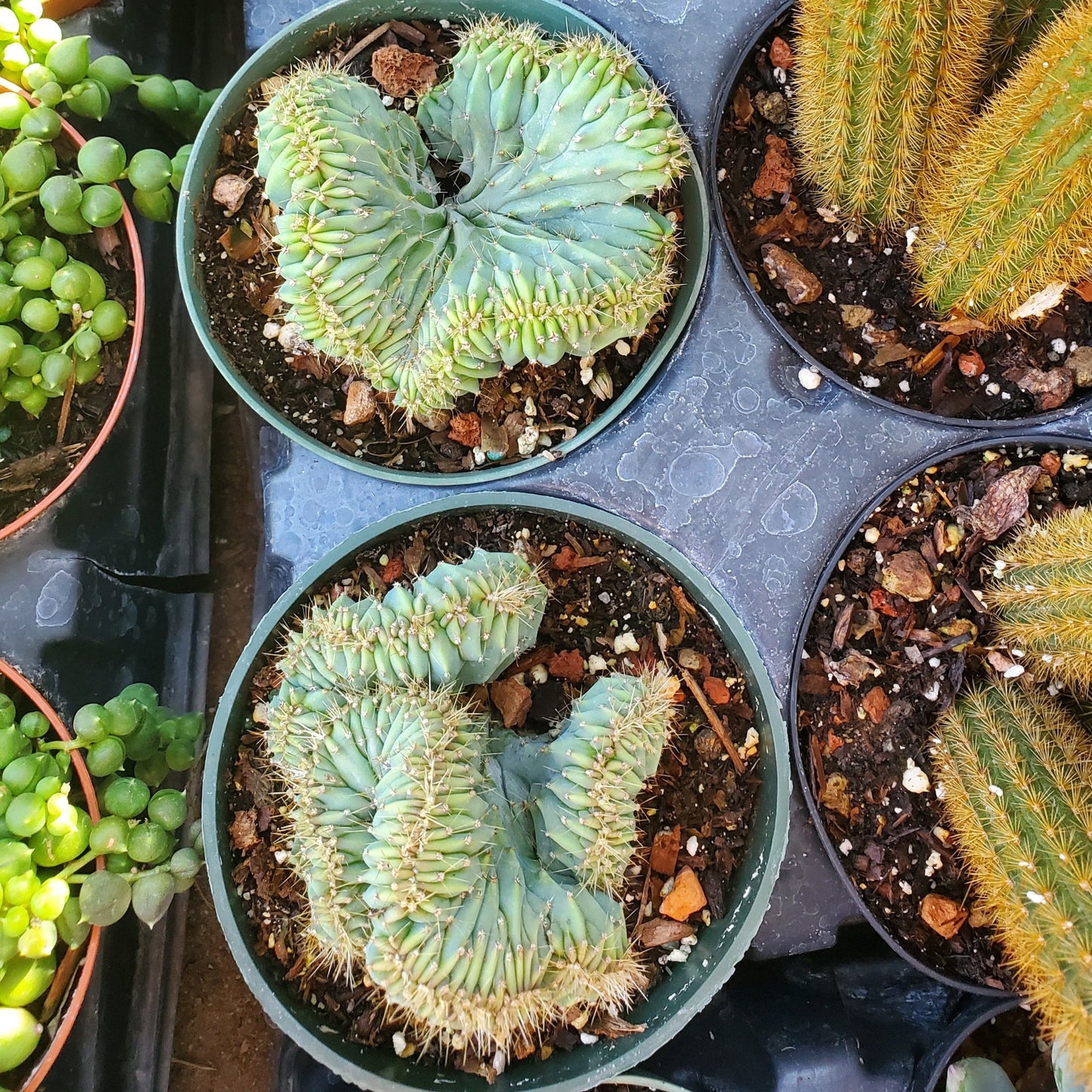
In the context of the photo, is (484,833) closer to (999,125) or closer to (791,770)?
(791,770)

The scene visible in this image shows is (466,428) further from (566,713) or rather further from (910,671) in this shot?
(910,671)

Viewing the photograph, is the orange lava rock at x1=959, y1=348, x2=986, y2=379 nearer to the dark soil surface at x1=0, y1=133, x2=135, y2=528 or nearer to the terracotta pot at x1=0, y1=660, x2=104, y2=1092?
the dark soil surface at x1=0, y1=133, x2=135, y2=528

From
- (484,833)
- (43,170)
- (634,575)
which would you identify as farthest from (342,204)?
(484,833)

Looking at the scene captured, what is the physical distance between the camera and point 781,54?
1.75 meters

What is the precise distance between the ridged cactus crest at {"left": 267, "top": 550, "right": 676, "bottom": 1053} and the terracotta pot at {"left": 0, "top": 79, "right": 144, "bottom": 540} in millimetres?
671

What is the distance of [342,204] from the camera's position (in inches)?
51.4

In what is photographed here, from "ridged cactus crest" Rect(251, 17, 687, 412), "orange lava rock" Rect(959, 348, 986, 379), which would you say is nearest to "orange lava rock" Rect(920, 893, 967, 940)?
"orange lava rock" Rect(959, 348, 986, 379)

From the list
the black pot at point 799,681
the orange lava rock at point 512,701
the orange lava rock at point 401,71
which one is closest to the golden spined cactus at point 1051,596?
the black pot at point 799,681

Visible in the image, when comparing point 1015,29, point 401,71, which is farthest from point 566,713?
point 1015,29

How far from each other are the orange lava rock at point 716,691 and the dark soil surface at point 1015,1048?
2.77 ft

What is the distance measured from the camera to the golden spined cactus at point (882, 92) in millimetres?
1371

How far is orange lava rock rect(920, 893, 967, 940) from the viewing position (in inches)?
63.6

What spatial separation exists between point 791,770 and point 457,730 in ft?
2.26

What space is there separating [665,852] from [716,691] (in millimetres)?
303
